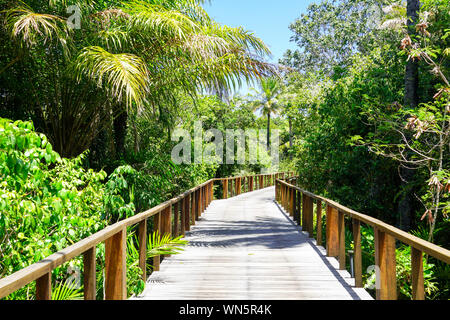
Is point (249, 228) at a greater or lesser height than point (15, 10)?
lesser

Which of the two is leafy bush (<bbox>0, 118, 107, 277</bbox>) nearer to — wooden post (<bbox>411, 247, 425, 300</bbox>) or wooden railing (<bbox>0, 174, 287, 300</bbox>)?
wooden railing (<bbox>0, 174, 287, 300</bbox>)

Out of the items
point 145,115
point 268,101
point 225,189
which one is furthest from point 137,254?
point 268,101

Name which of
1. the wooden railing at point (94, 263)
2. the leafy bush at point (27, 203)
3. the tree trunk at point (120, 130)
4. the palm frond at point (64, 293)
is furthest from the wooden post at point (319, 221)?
the tree trunk at point (120, 130)

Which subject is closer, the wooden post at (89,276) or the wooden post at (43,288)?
the wooden post at (43,288)

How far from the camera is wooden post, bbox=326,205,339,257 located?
6070 mm

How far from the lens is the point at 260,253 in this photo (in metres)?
6.93

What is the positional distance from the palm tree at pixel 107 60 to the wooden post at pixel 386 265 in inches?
168

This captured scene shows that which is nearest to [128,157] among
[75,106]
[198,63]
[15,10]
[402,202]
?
[75,106]

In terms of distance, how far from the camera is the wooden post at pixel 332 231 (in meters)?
6.07

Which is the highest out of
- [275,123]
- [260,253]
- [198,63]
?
[275,123]

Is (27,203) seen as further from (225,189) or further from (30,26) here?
(225,189)

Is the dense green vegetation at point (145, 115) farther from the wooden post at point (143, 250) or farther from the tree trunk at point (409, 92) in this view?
the wooden post at point (143, 250)
